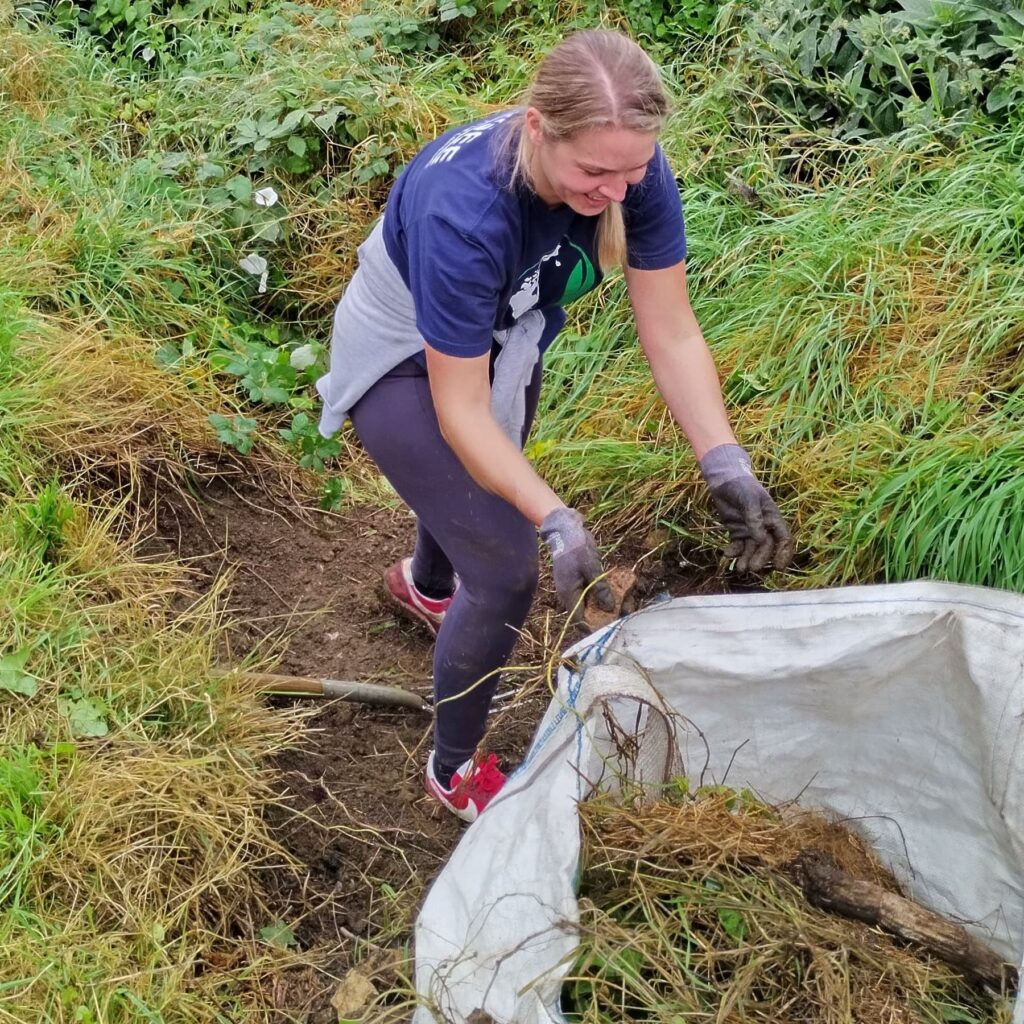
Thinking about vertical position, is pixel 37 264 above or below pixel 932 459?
above

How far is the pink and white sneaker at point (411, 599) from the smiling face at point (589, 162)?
117 cm

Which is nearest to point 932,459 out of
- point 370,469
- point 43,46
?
point 370,469

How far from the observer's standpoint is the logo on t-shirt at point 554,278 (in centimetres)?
192

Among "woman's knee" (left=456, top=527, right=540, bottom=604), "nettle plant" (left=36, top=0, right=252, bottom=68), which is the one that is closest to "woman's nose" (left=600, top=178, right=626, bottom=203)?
"woman's knee" (left=456, top=527, right=540, bottom=604)

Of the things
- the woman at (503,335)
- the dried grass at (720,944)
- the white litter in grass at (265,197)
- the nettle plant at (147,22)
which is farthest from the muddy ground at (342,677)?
the nettle plant at (147,22)

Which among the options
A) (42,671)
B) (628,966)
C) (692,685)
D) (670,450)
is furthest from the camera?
(670,450)

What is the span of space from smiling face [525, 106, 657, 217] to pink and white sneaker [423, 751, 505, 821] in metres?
1.08

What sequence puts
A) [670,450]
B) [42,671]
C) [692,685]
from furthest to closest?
[670,450], [42,671], [692,685]

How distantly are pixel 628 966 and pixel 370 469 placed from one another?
1997 mm

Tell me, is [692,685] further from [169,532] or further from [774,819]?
[169,532]

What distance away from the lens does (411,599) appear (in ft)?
9.13

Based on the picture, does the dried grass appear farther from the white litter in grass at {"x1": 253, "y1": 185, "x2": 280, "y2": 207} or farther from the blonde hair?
the white litter in grass at {"x1": 253, "y1": 185, "x2": 280, "y2": 207}

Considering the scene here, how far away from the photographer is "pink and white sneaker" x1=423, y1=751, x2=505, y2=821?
229cm

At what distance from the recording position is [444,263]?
1.73 meters
